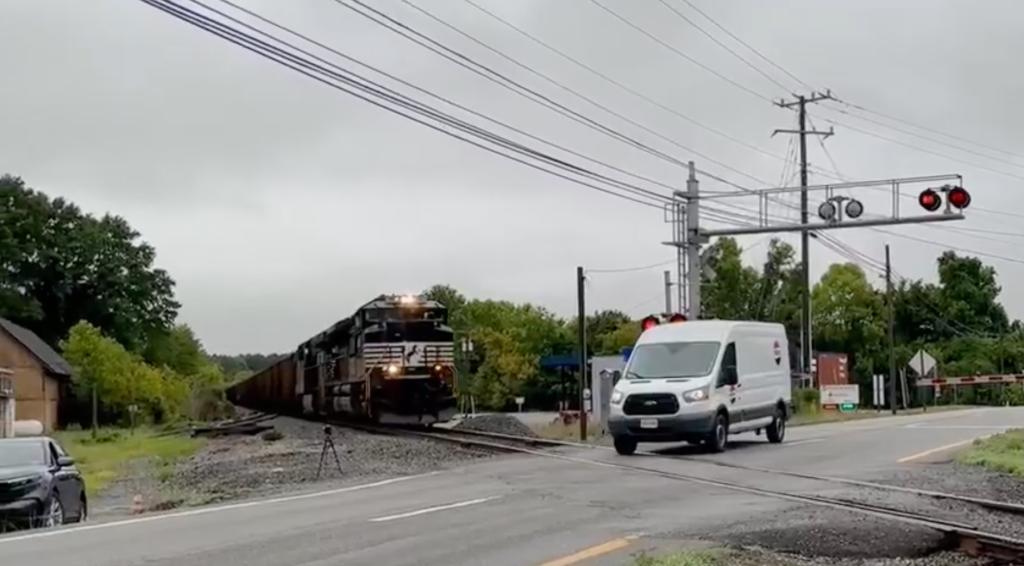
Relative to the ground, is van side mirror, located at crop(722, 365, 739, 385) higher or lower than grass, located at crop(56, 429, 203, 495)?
higher

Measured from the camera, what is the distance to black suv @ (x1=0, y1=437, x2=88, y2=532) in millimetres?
16672

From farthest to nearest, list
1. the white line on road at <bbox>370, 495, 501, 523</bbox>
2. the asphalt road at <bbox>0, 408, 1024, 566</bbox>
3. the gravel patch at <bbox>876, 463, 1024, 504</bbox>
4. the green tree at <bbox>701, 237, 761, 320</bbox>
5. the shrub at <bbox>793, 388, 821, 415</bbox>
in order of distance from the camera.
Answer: the green tree at <bbox>701, 237, 761, 320</bbox> < the shrub at <bbox>793, 388, 821, 415</bbox> < the gravel patch at <bbox>876, 463, 1024, 504</bbox> < the white line on road at <bbox>370, 495, 501, 523</bbox> < the asphalt road at <bbox>0, 408, 1024, 566</bbox>

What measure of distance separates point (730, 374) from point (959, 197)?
680cm

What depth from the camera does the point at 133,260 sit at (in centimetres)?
9650

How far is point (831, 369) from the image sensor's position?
7262 centimetres

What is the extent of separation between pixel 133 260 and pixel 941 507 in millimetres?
87368

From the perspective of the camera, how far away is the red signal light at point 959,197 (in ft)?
91.6

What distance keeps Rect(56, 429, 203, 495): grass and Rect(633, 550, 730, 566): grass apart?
19357 millimetres

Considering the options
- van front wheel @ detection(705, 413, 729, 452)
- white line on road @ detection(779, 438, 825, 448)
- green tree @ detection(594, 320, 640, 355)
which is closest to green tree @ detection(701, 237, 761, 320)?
green tree @ detection(594, 320, 640, 355)

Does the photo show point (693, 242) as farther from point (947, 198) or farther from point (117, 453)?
point (117, 453)

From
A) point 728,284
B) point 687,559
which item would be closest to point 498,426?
point 687,559

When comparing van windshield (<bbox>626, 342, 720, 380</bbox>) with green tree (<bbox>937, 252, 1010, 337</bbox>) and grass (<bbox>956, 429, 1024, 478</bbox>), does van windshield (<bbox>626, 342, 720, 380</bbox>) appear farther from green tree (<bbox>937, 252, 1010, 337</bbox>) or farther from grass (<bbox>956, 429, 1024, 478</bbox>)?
green tree (<bbox>937, 252, 1010, 337</bbox>)

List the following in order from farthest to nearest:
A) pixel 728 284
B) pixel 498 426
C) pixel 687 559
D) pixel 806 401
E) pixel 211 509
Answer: pixel 728 284 < pixel 806 401 < pixel 498 426 < pixel 211 509 < pixel 687 559

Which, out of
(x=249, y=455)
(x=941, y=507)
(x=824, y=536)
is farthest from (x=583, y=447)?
(x=824, y=536)
